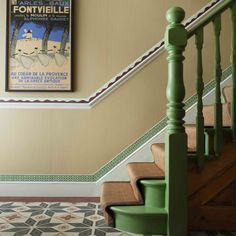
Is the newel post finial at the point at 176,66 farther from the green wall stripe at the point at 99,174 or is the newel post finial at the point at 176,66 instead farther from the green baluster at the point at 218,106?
the green wall stripe at the point at 99,174

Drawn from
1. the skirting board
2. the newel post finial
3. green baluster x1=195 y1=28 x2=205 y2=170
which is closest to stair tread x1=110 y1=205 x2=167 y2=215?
green baluster x1=195 y1=28 x2=205 y2=170

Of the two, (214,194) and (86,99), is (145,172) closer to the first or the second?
(214,194)

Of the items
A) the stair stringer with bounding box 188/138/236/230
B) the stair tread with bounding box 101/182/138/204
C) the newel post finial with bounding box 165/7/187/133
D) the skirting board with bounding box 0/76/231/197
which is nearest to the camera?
the newel post finial with bounding box 165/7/187/133

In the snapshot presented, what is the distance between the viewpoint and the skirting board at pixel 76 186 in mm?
3027

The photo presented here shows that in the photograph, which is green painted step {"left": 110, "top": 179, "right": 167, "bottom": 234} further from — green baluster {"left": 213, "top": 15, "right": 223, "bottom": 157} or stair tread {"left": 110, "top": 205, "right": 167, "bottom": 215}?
green baluster {"left": 213, "top": 15, "right": 223, "bottom": 157}

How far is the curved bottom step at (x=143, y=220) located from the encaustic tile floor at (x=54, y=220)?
0.08 metres

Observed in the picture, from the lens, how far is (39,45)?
312cm

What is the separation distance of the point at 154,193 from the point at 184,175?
0.23 meters

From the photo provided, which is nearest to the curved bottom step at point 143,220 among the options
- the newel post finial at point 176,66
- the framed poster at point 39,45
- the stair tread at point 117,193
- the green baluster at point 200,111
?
the stair tread at point 117,193

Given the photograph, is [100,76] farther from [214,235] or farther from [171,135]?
[214,235]

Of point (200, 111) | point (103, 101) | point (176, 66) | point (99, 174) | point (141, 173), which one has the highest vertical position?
point (176, 66)

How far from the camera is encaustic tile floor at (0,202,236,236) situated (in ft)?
6.72

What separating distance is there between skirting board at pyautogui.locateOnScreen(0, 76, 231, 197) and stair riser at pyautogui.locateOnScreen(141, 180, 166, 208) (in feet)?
3.21

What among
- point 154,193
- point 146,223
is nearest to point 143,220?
point 146,223
